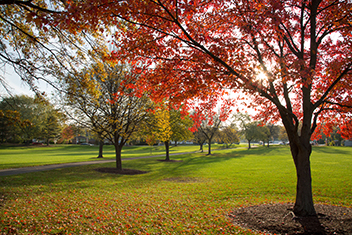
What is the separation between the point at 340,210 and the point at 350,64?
4471 millimetres

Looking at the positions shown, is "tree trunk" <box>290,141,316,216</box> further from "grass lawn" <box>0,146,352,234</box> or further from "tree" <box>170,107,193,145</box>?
"tree" <box>170,107,193,145</box>

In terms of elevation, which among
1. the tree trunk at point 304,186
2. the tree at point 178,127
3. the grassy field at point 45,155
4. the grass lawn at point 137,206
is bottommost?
the grassy field at point 45,155

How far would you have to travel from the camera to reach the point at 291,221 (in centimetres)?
559

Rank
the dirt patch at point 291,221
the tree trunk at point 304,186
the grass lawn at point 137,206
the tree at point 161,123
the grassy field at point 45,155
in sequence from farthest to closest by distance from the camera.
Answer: the grassy field at point 45,155 → the tree at point 161,123 → the tree trunk at point 304,186 → the grass lawn at point 137,206 → the dirt patch at point 291,221

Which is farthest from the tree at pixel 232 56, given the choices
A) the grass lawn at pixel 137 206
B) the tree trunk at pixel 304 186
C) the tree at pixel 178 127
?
the tree at pixel 178 127

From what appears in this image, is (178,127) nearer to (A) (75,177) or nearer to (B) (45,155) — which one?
(A) (75,177)

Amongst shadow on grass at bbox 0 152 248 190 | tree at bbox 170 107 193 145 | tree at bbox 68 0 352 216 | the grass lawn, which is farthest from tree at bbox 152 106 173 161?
tree at bbox 68 0 352 216

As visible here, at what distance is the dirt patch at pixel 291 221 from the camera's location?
5020mm

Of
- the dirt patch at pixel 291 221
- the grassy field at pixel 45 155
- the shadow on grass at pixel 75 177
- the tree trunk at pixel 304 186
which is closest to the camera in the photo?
the dirt patch at pixel 291 221

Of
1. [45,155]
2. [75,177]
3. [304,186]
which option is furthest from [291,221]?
[45,155]

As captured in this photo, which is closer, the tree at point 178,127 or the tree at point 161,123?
the tree at point 161,123

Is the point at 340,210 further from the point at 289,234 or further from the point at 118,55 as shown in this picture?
the point at 118,55

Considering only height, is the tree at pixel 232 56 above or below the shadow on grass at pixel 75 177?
above

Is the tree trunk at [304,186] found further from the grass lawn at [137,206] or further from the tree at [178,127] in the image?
the tree at [178,127]
